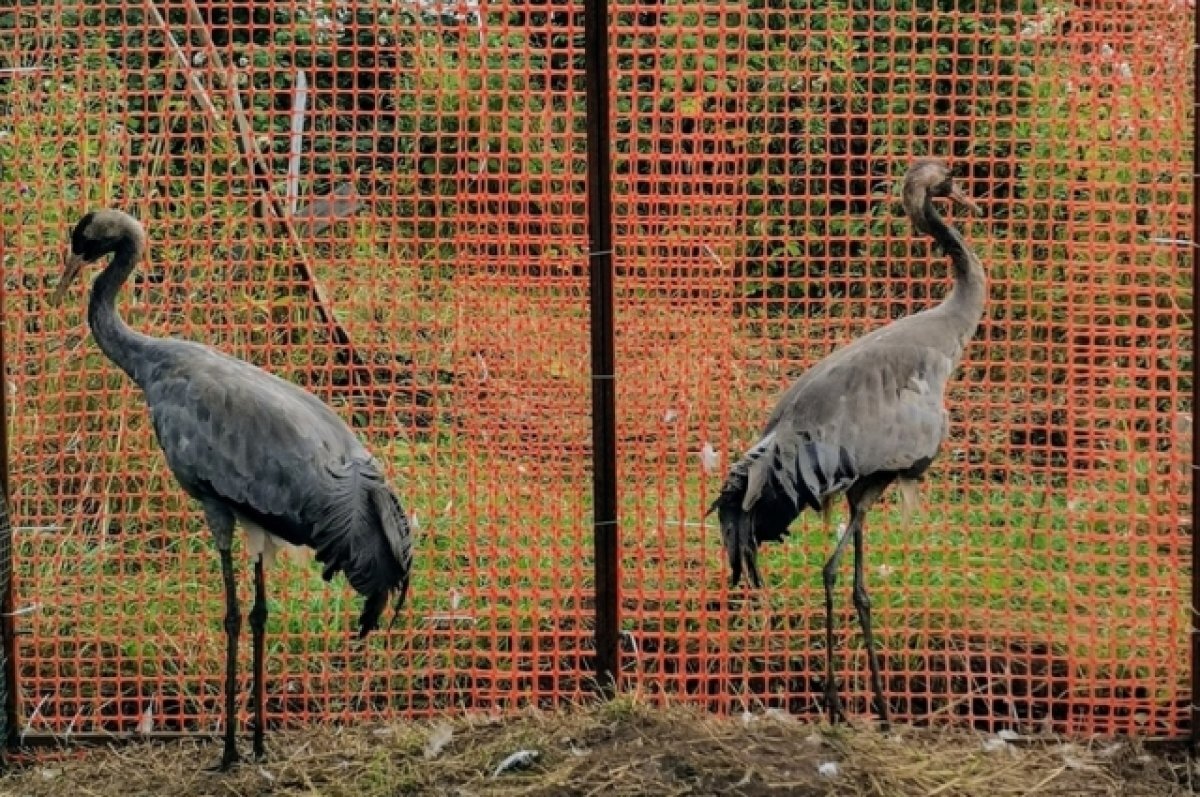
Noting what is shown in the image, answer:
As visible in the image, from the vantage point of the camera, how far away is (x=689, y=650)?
630 cm

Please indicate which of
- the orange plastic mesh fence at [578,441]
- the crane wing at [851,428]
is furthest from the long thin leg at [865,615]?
the orange plastic mesh fence at [578,441]

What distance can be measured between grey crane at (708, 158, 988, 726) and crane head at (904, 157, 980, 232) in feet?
1.11

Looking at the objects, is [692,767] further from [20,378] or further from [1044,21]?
[1044,21]

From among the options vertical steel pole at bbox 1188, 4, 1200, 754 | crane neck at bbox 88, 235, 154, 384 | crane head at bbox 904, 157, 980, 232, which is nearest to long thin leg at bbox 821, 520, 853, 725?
crane head at bbox 904, 157, 980, 232

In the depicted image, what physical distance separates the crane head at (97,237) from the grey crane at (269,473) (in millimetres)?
380

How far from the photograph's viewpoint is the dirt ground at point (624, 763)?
470 cm

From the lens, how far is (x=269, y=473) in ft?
16.5

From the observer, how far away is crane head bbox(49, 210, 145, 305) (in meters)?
5.39

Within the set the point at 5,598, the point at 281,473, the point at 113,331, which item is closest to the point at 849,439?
the point at 281,473

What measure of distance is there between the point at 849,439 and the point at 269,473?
1.77 meters

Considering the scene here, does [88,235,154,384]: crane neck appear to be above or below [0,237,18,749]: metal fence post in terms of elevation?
above

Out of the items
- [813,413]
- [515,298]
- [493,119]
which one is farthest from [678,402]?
[493,119]

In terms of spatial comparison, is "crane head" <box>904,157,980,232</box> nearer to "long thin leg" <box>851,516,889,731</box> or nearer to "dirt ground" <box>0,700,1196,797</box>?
"long thin leg" <box>851,516,889,731</box>

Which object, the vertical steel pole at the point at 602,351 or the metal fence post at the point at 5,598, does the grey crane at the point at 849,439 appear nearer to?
the vertical steel pole at the point at 602,351
